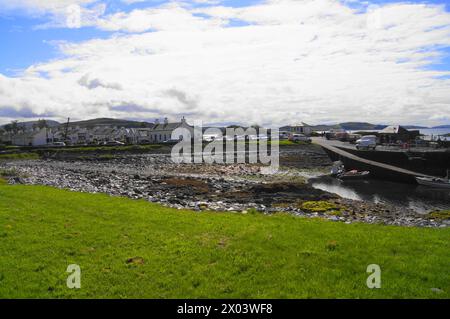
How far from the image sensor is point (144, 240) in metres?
12.3

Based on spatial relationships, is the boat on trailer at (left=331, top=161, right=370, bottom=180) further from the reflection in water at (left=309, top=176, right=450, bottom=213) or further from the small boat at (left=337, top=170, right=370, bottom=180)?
the reflection in water at (left=309, top=176, right=450, bottom=213)

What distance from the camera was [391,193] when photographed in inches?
1545

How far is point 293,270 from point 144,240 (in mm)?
5216

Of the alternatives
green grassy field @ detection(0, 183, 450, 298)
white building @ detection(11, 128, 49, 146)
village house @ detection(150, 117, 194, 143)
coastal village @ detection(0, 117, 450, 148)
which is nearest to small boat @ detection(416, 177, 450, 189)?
green grassy field @ detection(0, 183, 450, 298)

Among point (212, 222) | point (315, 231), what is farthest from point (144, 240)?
point (315, 231)

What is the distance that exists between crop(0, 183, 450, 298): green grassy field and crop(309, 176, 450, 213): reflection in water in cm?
2033

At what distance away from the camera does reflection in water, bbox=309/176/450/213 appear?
3306 centimetres

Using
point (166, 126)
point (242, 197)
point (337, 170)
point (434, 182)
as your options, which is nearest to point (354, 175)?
point (337, 170)

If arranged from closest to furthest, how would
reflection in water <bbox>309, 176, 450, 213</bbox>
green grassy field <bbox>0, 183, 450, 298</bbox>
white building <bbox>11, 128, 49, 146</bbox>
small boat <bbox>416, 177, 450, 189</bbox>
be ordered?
green grassy field <bbox>0, 183, 450, 298</bbox>, reflection in water <bbox>309, 176, 450, 213</bbox>, small boat <bbox>416, 177, 450, 189</bbox>, white building <bbox>11, 128, 49, 146</bbox>

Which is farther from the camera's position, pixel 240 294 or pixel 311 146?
pixel 311 146

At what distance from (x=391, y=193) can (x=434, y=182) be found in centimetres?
743

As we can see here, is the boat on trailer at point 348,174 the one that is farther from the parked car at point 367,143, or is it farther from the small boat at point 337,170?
the parked car at point 367,143
